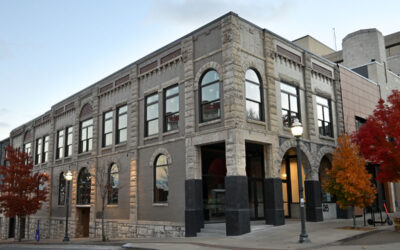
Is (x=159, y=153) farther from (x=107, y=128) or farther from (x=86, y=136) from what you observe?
(x=86, y=136)

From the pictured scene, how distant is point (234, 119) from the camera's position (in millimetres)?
18047

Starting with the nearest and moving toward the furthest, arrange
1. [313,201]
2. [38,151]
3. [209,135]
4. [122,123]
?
[209,135], [313,201], [122,123], [38,151]

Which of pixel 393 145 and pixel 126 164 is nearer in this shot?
pixel 393 145

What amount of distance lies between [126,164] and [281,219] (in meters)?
10.8

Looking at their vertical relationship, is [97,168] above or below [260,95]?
below

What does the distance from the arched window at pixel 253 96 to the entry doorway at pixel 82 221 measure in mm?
16807

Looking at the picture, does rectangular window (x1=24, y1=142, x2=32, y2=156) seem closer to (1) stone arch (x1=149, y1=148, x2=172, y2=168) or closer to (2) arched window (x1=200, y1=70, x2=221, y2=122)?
(1) stone arch (x1=149, y1=148, x2=172, y2=168)

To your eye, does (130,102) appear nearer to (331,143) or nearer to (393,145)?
(331,143)

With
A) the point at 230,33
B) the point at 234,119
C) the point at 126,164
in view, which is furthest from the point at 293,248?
the point at 126,164

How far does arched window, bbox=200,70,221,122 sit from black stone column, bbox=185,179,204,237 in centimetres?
348

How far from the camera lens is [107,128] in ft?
91.5

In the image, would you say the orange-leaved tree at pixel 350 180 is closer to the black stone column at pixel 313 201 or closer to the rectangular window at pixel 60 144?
the black stone column at pixel 313 201

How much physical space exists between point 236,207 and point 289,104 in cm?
770

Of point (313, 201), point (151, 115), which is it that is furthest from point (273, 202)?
point (151, 115)
